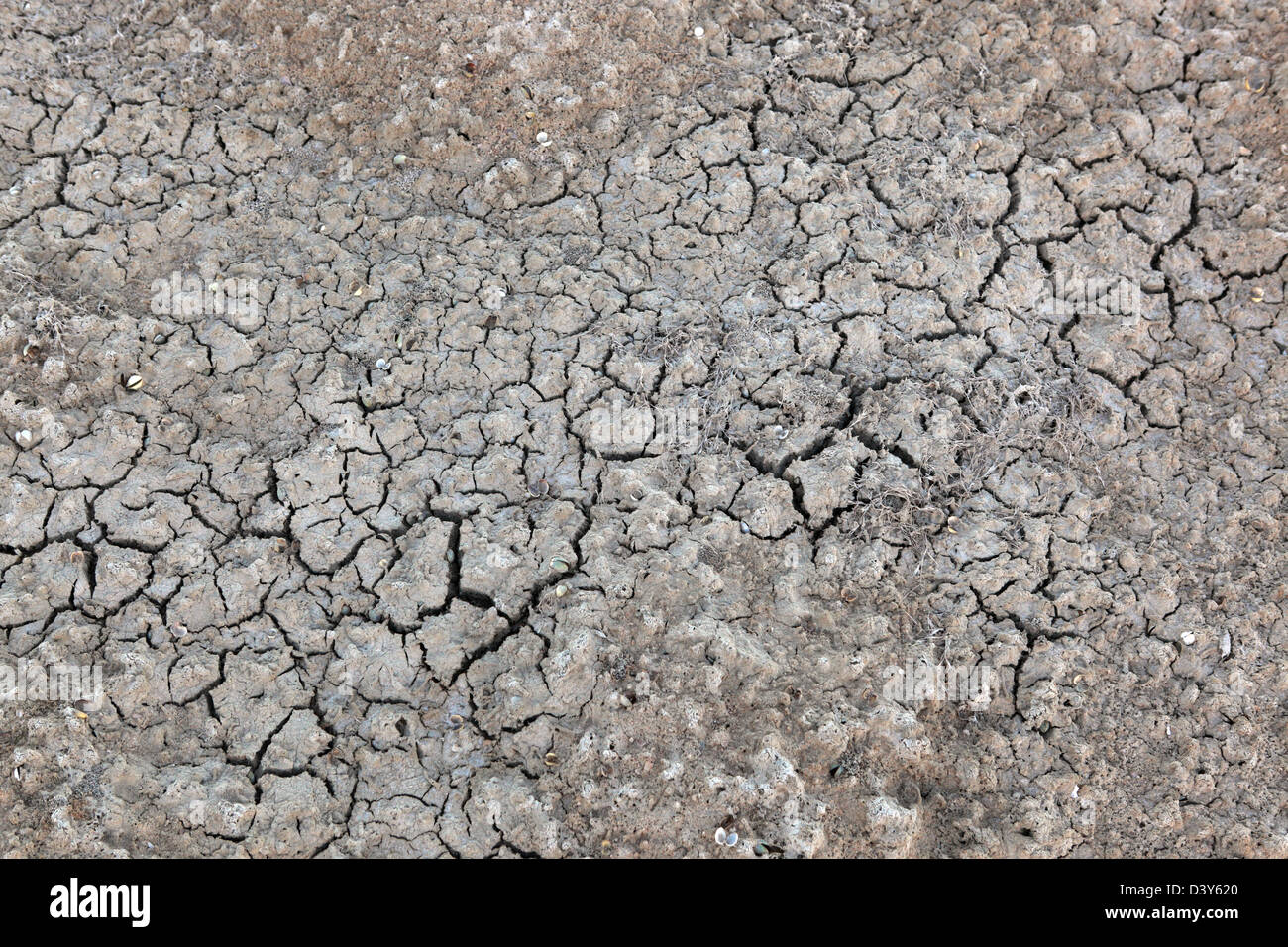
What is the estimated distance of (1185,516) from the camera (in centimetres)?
317

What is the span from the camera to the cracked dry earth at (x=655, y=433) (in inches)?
105

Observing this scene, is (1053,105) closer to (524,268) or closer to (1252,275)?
(1252,275)

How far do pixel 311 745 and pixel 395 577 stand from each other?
0.55 m

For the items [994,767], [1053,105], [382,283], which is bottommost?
[994,767]

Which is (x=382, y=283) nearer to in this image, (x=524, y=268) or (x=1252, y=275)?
(x=524, y=268)

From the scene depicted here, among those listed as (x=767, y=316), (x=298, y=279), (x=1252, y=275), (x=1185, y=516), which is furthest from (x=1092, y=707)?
(x=298, y=279)

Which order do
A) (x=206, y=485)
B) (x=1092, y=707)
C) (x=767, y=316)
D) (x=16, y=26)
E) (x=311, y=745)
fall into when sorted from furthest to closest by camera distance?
(x=16, y=26) → (x=767, y=316) → (x=206, y=485) → (x=1092, y=707) → (x=311, y=745)

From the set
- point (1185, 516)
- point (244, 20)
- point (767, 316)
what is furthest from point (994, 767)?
point (244, 20)

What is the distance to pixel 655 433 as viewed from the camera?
3.18m

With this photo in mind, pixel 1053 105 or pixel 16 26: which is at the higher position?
pixel 16 26

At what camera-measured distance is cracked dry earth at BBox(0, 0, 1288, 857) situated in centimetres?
267

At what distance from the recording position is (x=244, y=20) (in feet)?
12.7

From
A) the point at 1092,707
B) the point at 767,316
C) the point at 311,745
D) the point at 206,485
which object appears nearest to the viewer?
the point at 311,745

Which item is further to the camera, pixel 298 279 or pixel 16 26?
pixel 16 26
